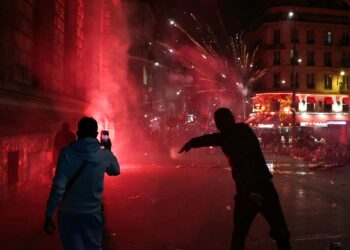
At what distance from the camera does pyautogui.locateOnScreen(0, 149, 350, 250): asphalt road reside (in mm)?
5809

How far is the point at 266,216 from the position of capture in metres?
4.29

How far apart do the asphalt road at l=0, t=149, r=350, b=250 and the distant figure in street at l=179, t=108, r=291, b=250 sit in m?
1.35

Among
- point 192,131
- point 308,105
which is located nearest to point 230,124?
point 192,131

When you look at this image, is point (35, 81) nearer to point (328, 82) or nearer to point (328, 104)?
point (328, 104)

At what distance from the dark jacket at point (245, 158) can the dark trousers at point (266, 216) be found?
9 cm

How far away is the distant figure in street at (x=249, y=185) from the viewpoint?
167 inches

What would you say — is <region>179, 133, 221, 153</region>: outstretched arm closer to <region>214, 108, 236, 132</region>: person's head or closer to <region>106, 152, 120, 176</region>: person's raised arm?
<region>214, 108, 236, 132</region>: person's head

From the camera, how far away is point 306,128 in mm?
27547

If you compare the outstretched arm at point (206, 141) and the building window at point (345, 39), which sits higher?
the building window at point (345, 39)

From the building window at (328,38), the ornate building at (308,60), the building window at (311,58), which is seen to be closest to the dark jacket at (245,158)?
the ornate building at (308,60)

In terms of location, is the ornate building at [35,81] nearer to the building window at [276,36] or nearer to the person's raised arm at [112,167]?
the person's raised arm at [112,167]

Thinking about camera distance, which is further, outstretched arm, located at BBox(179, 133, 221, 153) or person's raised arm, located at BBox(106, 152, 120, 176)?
outstretched arm, located at BBox(179, 133, 221, 153)

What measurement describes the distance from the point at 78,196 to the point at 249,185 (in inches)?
68.9

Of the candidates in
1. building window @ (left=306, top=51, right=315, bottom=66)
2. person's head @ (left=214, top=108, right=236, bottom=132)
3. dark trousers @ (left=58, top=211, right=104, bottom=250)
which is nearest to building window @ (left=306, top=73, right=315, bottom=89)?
building window @ (left=306, top=51, right=315, bottom=66)
